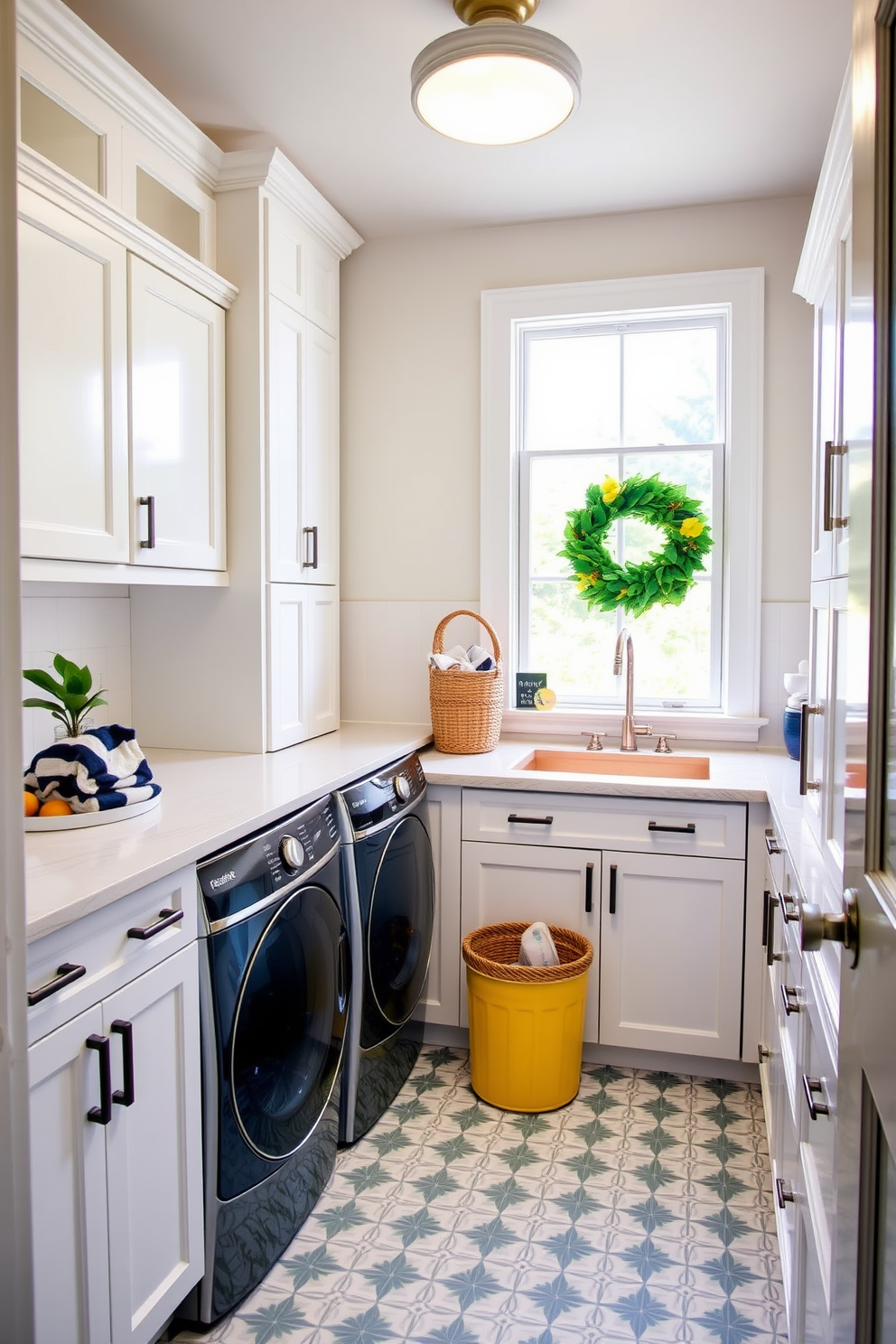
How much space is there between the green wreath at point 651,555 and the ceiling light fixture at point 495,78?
1248 mm

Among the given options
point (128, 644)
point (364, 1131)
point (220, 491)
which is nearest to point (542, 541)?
point (220, 491)

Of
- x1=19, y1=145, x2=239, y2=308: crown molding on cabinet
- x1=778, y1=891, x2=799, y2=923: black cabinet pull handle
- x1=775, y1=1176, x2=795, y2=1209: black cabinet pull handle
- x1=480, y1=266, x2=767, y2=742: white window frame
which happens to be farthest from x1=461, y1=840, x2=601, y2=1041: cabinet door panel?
x1=19, y1=145, x2=239, y2=308: crown molding on cabinet

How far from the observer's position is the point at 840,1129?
35.0 inches

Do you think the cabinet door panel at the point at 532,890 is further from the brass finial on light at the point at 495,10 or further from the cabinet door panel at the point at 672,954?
the brass finial on light at the point at 495,10

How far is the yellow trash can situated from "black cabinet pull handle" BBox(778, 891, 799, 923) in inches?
27.9

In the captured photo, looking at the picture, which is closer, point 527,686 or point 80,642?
point 80,642

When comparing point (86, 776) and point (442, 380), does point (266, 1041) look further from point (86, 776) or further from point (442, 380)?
point (442, 380)

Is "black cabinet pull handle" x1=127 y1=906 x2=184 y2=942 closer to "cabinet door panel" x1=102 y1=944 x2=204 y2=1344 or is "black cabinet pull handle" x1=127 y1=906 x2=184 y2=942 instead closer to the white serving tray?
"cabinet door panel" x1=102 y1=944 x2=204 y2=1344

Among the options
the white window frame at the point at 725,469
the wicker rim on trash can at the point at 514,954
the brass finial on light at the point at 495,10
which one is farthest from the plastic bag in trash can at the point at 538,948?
the brass finial on light at the point at 495,10

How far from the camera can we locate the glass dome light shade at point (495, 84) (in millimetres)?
2025

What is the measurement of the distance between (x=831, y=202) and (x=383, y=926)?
188 cm

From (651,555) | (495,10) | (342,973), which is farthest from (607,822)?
(495,10)

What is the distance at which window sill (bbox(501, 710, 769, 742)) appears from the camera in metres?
3.17

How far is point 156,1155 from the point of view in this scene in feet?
5.11
